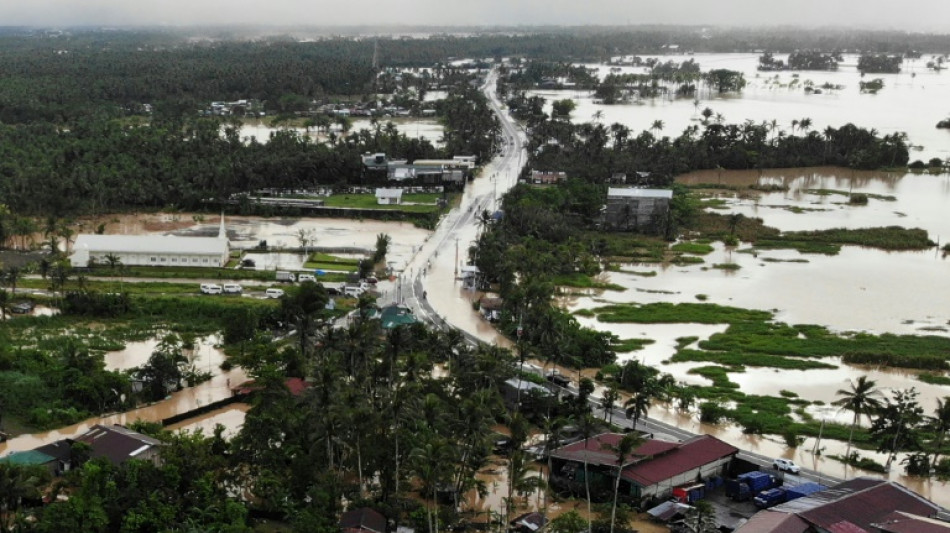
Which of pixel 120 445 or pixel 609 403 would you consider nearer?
pixel 120 445

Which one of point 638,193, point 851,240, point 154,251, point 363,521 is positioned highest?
point 638,193

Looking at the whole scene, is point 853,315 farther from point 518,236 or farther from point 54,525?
point 54,525

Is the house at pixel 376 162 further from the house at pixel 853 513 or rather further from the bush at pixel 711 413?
the house at pixel 853 513

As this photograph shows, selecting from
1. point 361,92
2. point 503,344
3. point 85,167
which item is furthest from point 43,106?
point 503,344

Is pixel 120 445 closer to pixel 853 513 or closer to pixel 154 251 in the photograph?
pixel 853 513

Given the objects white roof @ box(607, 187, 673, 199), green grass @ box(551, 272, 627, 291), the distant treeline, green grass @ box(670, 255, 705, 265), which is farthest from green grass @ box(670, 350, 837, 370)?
the distant treeline

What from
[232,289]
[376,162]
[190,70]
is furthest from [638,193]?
[190,70]
